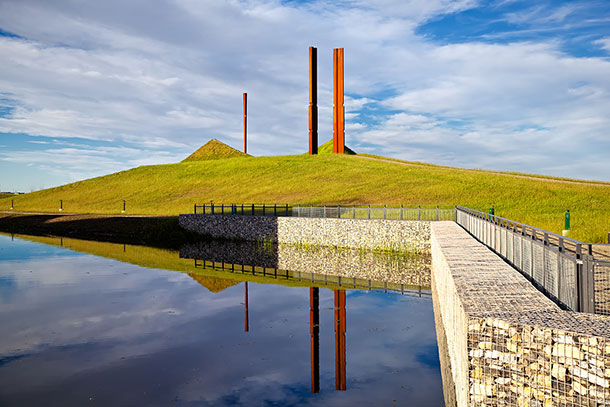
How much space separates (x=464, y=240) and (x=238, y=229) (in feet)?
84.7

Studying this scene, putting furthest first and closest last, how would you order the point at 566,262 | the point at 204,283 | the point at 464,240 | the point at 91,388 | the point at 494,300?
the point at 204,283, the point at 464,240, the point at 91,388, the point at 566,262, the point at 494,300

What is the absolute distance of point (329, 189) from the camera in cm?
6906

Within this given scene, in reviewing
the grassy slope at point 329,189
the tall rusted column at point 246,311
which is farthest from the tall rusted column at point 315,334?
the grassy slope at point 329,189

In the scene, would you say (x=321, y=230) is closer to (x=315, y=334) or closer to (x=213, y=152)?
(x=315, y=334)

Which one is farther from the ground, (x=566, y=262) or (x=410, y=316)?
(x=566, y=262)

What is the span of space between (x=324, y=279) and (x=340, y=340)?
9.26 m


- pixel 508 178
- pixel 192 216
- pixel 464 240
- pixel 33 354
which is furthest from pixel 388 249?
pixel 508 178

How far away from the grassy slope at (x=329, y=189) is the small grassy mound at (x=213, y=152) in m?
19.2

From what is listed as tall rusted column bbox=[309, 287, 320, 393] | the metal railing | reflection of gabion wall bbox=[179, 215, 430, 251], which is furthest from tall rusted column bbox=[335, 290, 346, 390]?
reflection of gabion wall bbox=[179, 215, 430, 251]

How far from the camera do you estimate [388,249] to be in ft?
106

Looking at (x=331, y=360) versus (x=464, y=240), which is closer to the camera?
(x=331, y=360)

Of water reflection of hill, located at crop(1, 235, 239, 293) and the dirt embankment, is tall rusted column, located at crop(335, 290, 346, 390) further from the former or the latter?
the dirt embankment

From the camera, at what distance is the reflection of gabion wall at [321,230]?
103ft

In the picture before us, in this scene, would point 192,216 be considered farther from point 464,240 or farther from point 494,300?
point 494,300
